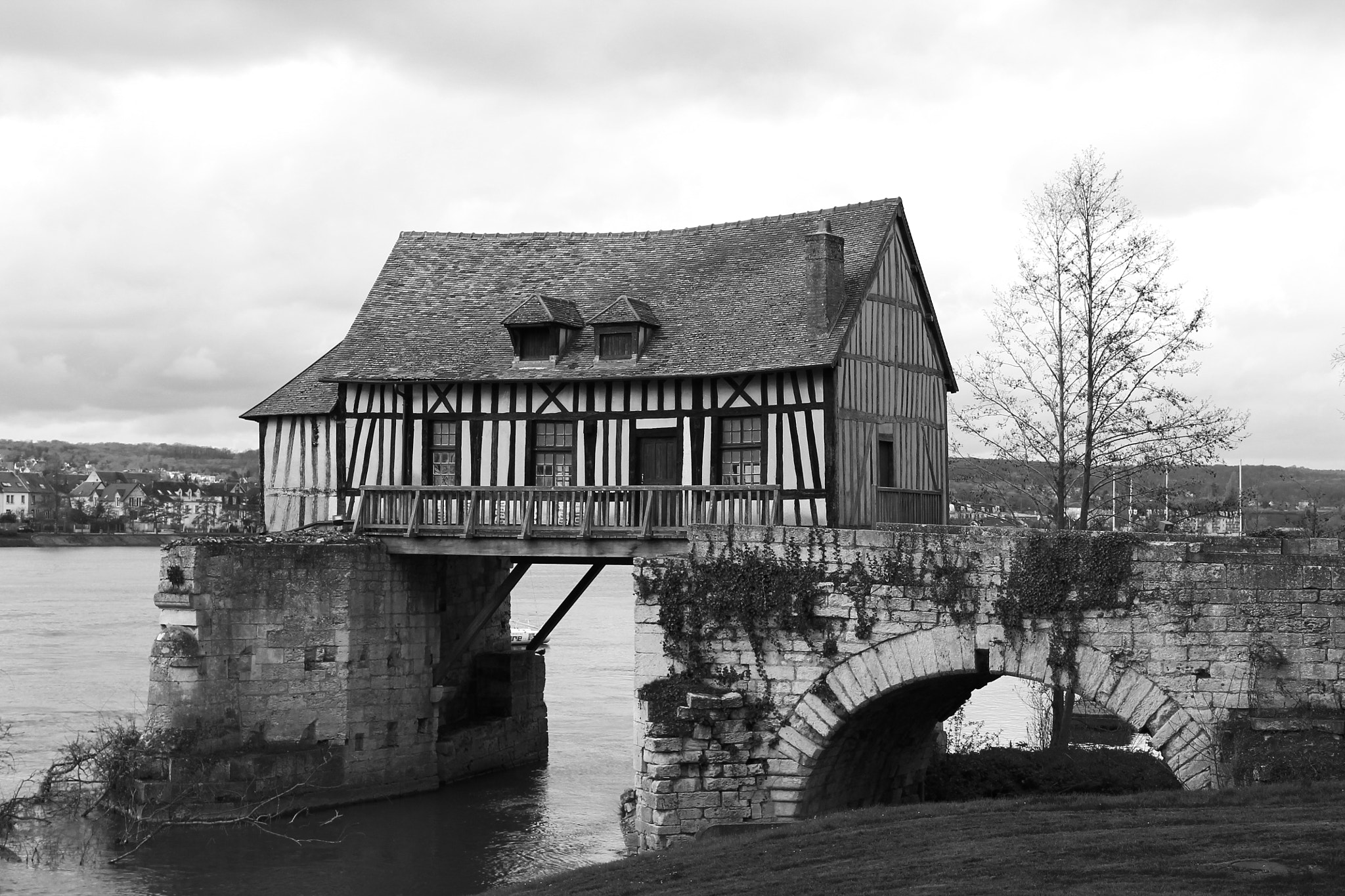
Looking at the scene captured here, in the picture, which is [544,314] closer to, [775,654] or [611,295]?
[611,295]

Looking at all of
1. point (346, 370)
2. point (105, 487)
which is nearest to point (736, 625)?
point (346, 370)

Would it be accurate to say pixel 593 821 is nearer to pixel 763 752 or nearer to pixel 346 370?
pixel 763 752

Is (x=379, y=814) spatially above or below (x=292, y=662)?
below

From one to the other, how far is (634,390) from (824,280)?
3.02m

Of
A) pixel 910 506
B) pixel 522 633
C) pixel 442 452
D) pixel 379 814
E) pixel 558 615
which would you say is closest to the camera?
pixel 379 814

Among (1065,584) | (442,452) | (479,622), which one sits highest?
(442,452)

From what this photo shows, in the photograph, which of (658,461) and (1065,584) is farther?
(658,461)

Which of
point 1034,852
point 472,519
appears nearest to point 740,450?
point 472,519

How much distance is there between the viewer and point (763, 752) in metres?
14.9

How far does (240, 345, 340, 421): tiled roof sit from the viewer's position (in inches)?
863

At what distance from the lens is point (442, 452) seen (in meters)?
20.6

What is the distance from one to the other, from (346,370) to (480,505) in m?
3.08

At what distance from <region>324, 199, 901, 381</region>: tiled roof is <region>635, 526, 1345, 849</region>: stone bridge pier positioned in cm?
413

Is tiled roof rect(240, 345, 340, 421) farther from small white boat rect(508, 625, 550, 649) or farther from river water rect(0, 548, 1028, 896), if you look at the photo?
small white boat rect(508, 625, 550, 649)
